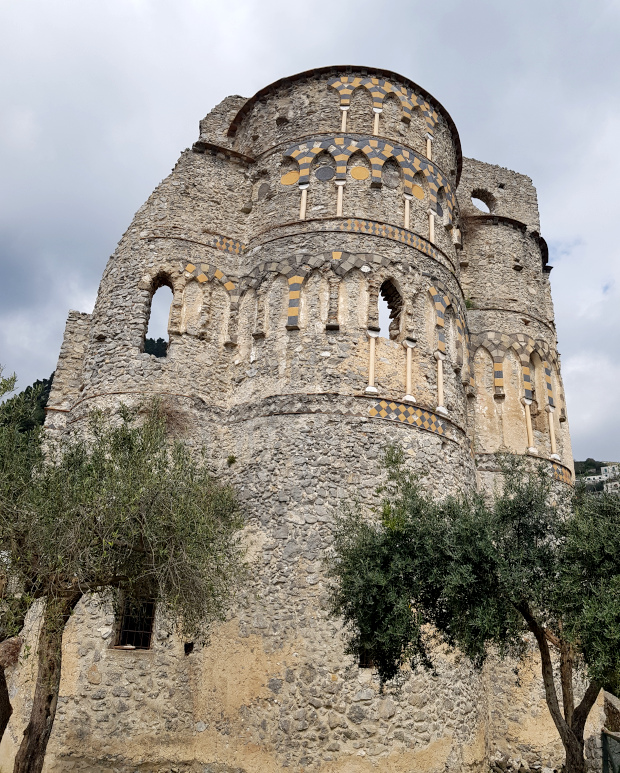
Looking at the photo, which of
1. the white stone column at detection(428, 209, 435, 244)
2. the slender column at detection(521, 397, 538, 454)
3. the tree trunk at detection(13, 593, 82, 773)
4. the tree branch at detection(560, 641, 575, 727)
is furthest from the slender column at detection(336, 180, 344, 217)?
the tree branch at detection(560, 641, 575, 727)

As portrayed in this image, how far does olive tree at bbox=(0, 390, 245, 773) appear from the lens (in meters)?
9.88

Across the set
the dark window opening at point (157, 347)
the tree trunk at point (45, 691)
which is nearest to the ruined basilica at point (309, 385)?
the tree trunk at point (45, 691)

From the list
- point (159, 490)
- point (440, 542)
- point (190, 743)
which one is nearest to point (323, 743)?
point (190, 743)

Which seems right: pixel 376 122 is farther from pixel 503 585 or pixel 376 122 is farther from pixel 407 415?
pixel 503 585

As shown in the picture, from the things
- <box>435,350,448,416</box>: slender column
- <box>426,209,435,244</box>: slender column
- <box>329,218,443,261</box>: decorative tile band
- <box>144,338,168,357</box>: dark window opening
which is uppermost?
<box>144,338,168,357</box>: dark window opening

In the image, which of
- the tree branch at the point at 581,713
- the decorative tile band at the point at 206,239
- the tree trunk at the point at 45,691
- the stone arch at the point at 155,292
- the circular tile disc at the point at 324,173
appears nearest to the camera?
the tree branch at the point at 581,713

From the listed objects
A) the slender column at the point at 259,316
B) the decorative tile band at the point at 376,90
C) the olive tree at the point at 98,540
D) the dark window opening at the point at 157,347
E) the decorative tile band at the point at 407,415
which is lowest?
the olive tree at the point at 98,540

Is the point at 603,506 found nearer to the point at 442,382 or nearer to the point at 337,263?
the point at 442,382

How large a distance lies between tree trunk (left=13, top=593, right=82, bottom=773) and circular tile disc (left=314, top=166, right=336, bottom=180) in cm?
1198

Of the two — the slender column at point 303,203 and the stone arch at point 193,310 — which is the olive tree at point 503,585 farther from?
the slender column at point 303,203

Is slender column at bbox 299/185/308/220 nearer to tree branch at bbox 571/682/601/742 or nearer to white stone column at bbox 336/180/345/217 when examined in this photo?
white stone column at bbox 336/180/345/217

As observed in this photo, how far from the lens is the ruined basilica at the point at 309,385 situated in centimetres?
1277

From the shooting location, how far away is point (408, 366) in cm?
1579

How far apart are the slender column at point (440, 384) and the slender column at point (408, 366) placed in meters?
0.79
